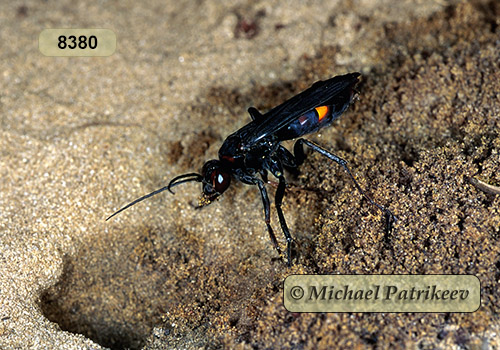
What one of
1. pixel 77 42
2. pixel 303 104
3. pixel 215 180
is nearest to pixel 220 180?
pixel 215 180

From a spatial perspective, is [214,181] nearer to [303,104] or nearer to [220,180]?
[220,180]

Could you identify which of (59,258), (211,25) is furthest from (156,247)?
(211,25)

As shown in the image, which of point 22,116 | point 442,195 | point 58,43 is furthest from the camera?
point 58,43

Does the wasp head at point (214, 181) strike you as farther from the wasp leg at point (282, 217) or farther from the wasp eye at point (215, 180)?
the wasp leg at point (282, 217)

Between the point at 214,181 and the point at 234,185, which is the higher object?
the point at 214,181

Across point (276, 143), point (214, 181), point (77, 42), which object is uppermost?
point (276, 143)

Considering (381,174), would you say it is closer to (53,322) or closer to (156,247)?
(156,247)

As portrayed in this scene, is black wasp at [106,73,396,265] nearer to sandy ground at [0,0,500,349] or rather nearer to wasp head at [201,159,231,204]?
wasp head at [201,159,231,204]
